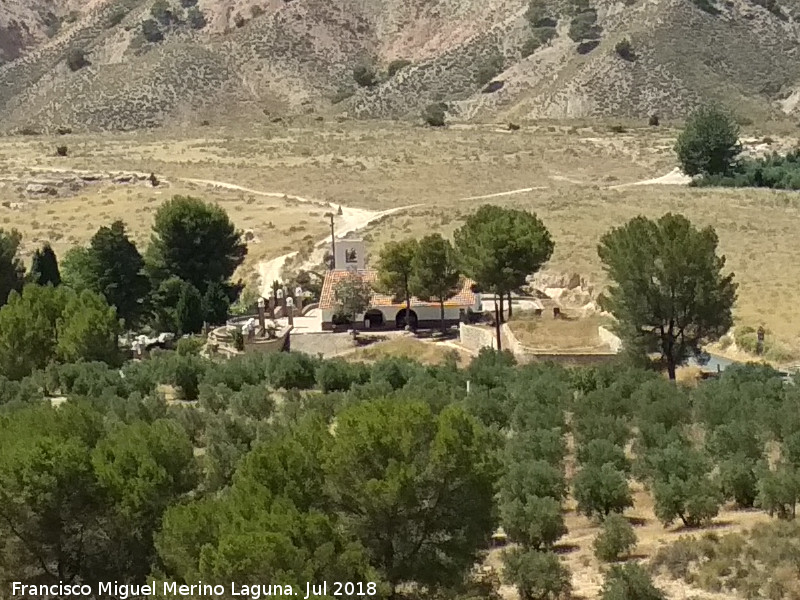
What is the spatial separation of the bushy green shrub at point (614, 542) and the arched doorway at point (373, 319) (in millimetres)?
28346

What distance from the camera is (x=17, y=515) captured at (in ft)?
54.6

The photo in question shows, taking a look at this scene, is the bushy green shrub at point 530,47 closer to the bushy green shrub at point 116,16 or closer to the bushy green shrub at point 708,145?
the bushy green shrub at point 708,145

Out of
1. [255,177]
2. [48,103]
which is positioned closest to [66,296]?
[255,177]

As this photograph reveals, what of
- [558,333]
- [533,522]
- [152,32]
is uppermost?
[152,32]

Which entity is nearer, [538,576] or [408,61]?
[538,576]

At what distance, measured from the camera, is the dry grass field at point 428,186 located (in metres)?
54.1

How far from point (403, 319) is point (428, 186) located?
27.5 meters

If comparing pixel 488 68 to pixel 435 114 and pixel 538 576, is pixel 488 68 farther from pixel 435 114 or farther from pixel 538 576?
pixel 538 576

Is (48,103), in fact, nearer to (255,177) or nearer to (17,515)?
→ (255,177)

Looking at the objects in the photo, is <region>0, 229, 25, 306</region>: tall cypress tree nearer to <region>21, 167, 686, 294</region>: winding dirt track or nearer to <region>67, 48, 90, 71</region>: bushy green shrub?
<region>21, 167, 686, 294</region>: winding dirt track

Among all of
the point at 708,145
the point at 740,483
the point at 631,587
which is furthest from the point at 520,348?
the point at 708,145

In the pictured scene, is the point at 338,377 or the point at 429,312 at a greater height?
the point at 338,377

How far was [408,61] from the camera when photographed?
12619 centimetres

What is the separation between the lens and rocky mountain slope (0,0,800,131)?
106 m
